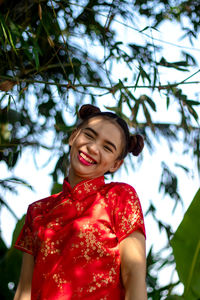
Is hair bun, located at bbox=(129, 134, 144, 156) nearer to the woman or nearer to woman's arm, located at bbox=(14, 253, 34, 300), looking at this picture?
the woman

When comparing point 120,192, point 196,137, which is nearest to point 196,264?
point 120,192

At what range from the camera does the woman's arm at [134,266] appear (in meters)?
1.20

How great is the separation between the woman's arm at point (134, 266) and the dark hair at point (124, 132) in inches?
12.0

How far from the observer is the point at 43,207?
1466 millimetres

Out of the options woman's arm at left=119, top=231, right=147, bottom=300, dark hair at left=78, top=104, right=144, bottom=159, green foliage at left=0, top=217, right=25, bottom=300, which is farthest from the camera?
green foliage at left=0, top=217, right=25, bottom=300

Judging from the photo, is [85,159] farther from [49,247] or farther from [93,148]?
[49,247]

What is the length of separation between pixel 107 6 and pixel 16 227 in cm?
122

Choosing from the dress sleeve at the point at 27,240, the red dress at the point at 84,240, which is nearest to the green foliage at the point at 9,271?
the dress sleeve at the point at 27,240

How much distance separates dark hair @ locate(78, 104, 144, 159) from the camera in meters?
1.45

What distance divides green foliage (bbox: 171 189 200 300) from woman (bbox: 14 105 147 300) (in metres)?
0.27

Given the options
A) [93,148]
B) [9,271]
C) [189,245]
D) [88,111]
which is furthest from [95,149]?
[9,271]

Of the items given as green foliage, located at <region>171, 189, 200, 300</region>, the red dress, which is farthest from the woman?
green foliage, located at <region>171, 189, 200, 300</region>

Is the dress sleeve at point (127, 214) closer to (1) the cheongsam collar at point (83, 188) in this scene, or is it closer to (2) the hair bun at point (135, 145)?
(1) the cheongsam collar at point (83, 188)

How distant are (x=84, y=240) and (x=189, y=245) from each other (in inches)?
17.6
